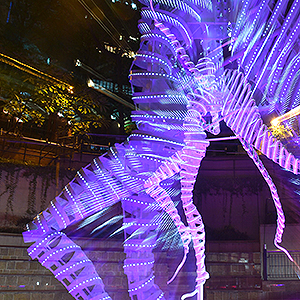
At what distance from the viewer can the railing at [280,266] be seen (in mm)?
3996

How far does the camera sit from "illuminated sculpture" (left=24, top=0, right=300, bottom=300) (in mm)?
1842

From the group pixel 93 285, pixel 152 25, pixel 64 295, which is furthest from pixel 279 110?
pixel 64 295

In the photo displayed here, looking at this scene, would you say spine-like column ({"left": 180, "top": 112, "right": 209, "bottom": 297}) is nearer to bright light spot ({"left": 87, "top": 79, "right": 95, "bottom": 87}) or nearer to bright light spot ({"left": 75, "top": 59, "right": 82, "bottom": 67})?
bright light spot ({"left": 87, "top": 79, "right": 95, "bottom": 87})

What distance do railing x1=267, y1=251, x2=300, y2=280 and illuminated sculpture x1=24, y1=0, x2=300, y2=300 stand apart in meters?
2.25

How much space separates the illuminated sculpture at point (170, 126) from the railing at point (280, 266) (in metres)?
2.25

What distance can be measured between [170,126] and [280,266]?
3.02 meters

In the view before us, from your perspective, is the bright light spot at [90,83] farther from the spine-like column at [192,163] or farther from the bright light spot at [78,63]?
the spine-like column at [192,163]

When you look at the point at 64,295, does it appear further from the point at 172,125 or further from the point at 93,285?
the point at 172,125

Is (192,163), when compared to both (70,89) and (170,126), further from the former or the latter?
(70,89)

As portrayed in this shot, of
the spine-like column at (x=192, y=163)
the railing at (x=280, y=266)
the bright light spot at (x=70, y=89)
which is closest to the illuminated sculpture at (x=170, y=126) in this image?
the spine-like column at (x=192, y=163)

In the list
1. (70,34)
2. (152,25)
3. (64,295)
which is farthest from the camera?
(70,34)

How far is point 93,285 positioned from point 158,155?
3.00ft

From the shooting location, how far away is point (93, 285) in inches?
81.4

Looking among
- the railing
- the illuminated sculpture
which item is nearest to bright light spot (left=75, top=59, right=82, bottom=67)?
the illuminated sculpture
